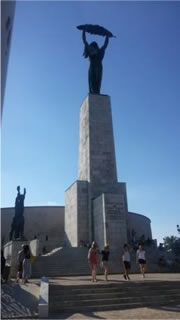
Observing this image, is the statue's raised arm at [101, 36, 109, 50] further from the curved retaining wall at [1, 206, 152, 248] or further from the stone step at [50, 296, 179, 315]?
the stone step at [50, 296, 179, 315]

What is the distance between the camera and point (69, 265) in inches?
621

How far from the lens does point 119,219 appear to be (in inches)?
763

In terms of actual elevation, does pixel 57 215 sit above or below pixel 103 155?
below

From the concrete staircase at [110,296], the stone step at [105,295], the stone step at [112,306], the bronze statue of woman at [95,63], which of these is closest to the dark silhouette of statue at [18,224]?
the concrete staircase at [110,296]

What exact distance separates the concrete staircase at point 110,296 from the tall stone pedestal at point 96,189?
10.0 metres

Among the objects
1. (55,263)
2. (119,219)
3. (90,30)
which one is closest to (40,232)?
(119,219)

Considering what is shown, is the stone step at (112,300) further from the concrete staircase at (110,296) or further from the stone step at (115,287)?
the stone step at (115,287)

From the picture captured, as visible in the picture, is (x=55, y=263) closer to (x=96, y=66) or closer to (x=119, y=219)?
(x=119, y=219)

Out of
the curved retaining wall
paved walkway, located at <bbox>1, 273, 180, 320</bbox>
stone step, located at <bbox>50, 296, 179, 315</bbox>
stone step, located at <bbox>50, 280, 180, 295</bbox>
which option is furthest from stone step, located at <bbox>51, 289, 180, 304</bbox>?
the curved retaining wall

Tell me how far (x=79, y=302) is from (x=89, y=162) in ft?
52.3

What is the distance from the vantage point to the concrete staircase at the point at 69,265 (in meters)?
14.7

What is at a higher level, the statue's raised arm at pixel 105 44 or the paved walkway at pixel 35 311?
the statue's raised arm at pixel 105 44

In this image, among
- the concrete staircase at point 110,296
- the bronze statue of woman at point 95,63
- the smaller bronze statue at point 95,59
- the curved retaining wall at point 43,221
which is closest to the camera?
the concrete staircase at point 110,296

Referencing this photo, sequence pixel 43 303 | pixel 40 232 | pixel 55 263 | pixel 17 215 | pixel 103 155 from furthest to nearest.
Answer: pixel 40 232, pixel 103 155, pixel 17 215, pixel 55 263, pixel 43 303
